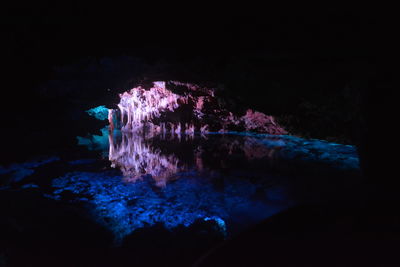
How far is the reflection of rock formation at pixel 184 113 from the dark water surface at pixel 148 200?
862cm

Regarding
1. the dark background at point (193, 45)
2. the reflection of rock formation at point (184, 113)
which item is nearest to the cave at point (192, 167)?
the dark background at point (193, 45)

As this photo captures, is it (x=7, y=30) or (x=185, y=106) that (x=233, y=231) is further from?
(x=185, y=106)

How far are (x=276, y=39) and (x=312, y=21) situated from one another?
605 mm

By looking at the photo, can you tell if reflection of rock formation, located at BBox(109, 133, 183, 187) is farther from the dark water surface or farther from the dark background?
the dark background

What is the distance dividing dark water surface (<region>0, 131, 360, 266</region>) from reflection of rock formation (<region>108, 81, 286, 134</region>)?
8624 mm

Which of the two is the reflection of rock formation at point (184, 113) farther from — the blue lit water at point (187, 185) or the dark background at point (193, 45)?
the dark background at point (193, 45)

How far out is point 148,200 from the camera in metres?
4.17

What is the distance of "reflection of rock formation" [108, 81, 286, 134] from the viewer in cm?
1568

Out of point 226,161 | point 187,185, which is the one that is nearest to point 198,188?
point 187,185

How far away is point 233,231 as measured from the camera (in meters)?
2.97

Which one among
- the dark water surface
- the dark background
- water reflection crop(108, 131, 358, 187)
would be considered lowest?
the dark water surface

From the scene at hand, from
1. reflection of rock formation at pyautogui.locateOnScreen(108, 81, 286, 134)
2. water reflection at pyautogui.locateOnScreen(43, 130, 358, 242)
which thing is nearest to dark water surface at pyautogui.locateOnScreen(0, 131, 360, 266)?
water reflection at pyautogui.locateOnScreen(43, 130, 358, 242)

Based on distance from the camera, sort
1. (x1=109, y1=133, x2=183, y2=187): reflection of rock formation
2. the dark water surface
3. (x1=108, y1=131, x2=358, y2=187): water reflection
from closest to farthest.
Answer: the dark water surface → (x1=109, y1=133, x2=183, y2=187): reflection of rock formation → (x1=108, y1=131, x2=358, y2=187): water reflection

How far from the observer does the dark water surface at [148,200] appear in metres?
2.67
